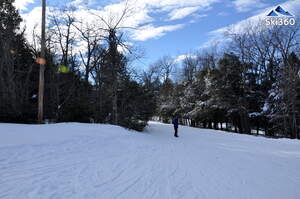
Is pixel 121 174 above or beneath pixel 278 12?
beneath

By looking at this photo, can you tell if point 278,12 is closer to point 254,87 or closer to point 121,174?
→ point 254,87

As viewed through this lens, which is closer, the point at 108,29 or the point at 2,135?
the point at 2,135

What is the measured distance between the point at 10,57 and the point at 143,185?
1736cm

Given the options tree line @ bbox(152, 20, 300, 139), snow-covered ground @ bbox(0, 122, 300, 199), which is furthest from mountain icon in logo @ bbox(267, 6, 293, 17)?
snow-covered ground @ bbox(0, 122, 300, 199)

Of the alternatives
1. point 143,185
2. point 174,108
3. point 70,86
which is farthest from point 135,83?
point 174,108

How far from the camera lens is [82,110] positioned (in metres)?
15.2

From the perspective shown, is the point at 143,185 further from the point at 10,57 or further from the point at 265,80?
the point at 265,80

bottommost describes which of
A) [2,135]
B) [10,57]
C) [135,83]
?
[2,135]

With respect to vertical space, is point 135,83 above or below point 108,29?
below

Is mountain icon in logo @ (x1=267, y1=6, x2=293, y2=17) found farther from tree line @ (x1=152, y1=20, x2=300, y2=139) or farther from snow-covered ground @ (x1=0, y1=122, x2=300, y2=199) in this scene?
→ snow-covered ground @ (x1=0, y1=122, x2=300, y2=199)

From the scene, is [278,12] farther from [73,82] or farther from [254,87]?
[73,82]

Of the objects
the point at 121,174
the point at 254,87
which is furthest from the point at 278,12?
the point at 121,174

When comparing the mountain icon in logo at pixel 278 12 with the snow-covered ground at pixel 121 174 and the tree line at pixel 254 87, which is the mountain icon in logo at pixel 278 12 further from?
the snow-covered ground at pixel 121 174

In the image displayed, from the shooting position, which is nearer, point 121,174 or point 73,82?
point 121,174
